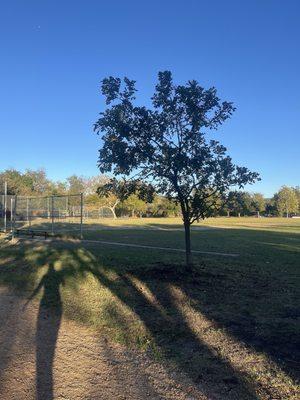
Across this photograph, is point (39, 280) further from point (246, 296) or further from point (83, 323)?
point (246, 296)

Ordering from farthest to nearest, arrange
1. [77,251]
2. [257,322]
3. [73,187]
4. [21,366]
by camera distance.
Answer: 1. [73,187]
2. [77,251]
3. [257,322]
4. [21,366]

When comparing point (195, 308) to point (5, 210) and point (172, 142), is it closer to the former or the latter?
point (172, 142)

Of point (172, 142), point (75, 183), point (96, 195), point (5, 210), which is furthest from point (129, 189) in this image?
point (75, 183)

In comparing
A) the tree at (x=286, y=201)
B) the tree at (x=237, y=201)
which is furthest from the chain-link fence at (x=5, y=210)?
the tree at (x=286, y=201)

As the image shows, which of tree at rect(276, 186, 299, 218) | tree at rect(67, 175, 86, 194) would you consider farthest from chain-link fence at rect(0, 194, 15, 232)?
tree at rect(276, 186, 299, 218)

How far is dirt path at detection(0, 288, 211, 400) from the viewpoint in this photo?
429 centimetres

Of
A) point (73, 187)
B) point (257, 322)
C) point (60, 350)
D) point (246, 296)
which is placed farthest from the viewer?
point (73, 187)

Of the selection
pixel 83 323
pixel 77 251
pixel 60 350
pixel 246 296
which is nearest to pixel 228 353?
pixel 60 350

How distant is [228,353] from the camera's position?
5.35 metres

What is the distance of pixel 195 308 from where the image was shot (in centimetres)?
759

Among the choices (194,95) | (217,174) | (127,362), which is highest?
(194,95)

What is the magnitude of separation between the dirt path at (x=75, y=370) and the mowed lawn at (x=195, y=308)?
27 centimetres

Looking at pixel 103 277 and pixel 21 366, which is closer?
pixel 21 366

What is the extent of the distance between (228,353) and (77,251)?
34.8 ft
